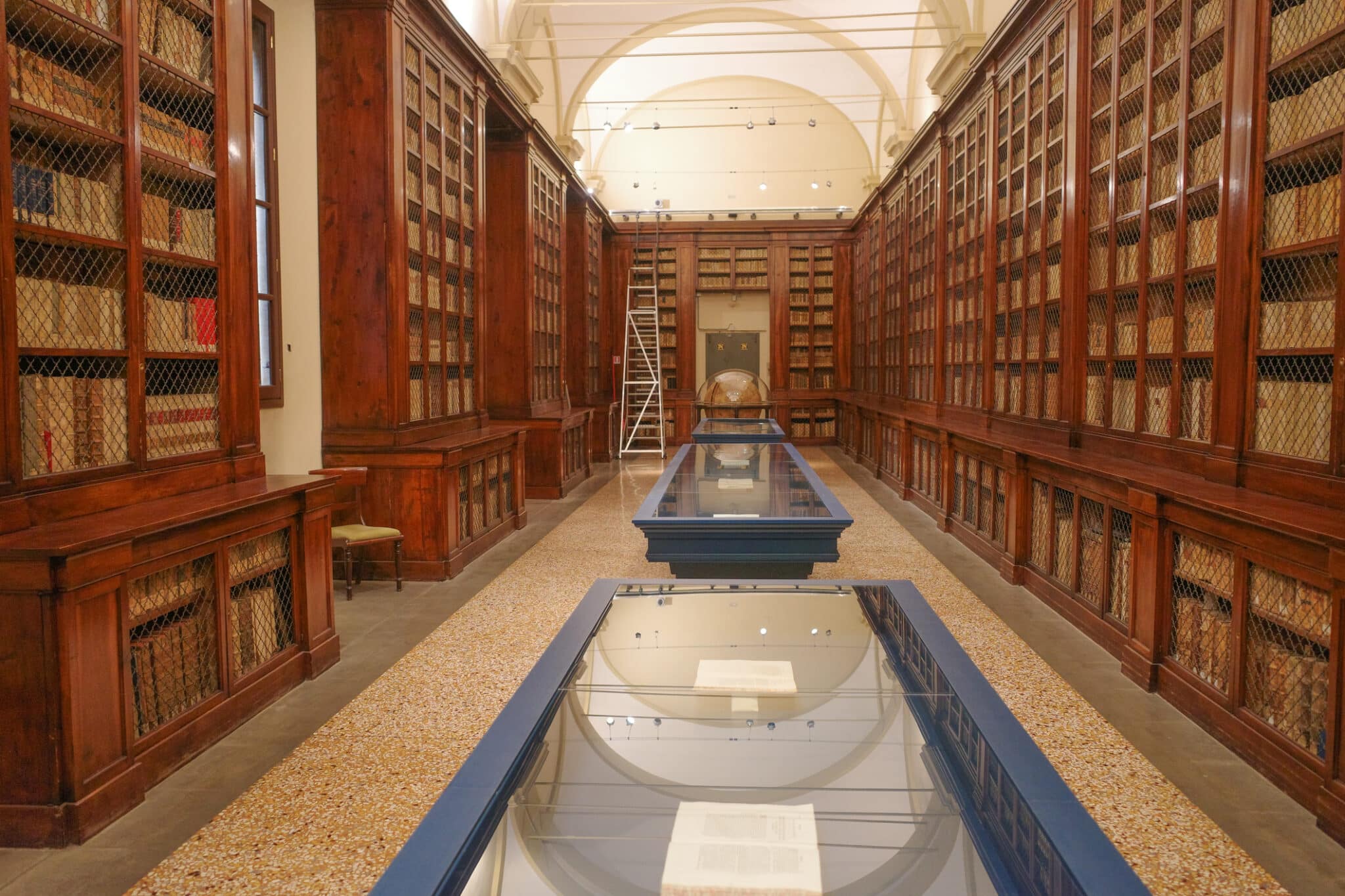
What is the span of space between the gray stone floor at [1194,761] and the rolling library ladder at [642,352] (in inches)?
386

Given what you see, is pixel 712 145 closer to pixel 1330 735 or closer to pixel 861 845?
pixel 1330 735

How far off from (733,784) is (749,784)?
3 centimetres

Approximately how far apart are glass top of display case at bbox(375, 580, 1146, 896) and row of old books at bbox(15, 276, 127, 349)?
207 cm

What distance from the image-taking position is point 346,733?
348 centimetres

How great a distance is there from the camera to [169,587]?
3.28 meters

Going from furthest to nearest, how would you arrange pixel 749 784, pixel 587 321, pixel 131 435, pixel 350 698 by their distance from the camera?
pixel 587 321 < pixel 350 698 < pixel 131 435 < pixel 749 784

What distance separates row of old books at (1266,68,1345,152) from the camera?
3297 millimetres

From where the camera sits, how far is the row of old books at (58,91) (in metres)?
3.00

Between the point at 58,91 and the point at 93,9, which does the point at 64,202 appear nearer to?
the point at 58,91

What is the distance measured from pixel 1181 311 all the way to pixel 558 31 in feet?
36.5

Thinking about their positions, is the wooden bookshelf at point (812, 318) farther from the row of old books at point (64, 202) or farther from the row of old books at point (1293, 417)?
the row of old books at point (64, 202)

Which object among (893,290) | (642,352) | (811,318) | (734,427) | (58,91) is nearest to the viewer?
(58,91)

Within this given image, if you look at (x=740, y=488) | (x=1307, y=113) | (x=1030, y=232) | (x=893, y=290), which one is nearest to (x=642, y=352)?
(x=893, y=290)

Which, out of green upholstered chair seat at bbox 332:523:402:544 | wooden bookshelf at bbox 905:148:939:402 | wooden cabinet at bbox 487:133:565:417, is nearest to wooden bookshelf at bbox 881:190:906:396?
wooden bookshelf at bbox 905:148:939:402
